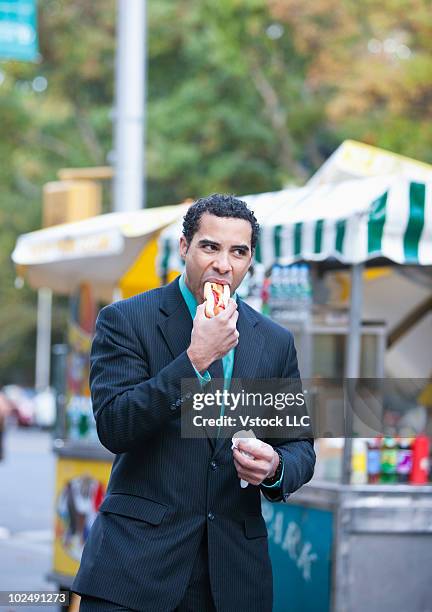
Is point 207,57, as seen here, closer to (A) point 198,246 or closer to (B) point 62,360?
(B) point 62,360

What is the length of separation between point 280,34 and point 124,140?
16.3m

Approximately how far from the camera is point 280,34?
90.1ft

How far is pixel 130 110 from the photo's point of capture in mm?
11953

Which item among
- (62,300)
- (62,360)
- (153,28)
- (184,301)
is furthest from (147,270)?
(62,300)

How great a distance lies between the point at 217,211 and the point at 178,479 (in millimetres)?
698

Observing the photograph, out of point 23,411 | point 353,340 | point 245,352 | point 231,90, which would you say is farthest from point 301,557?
point 23,411

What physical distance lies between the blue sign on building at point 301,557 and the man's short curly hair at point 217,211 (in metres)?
3.42

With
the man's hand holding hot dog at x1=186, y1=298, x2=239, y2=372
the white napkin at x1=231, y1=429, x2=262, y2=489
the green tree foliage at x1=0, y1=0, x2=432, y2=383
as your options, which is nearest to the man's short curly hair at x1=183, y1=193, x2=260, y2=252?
the man's hand holding hot dog at x1=186, y1=298, x2=239, y2=372

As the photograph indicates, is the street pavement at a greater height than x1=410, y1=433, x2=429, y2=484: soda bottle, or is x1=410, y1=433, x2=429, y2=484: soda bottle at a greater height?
x1=410, y1=433, x2=429, y2=484: soda bottle

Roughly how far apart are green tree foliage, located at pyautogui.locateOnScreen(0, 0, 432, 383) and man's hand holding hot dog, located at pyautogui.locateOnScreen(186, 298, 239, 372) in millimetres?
18750

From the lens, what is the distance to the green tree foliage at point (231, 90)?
22.7m

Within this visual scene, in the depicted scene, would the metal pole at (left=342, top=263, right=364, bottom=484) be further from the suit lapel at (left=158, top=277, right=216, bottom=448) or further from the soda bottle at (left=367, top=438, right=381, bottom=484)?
the suit lapel at (left=158, top=277, right=216, bottom=448)

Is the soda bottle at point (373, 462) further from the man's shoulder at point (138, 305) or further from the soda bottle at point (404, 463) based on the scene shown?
the man's shoulder at point (138, 305)

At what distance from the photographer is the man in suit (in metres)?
3.20
